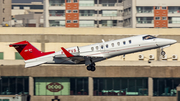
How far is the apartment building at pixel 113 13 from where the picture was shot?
95.0 m

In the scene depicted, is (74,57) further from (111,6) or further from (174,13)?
(111,6)

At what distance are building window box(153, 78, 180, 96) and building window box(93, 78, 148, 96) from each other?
2.09m

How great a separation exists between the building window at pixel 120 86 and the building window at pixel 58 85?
3.39 metres

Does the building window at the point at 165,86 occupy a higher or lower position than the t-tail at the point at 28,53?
lower

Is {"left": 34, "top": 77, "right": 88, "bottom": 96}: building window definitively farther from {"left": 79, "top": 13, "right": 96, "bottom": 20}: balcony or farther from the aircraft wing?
{"left": 79, "top": 13, "right": 96, "bottom": 20}: balcony

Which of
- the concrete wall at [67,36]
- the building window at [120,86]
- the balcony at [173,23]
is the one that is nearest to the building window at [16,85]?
the concrete wall at [67,36]

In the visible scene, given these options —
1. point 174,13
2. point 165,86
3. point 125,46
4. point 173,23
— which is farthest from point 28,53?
point 174,13

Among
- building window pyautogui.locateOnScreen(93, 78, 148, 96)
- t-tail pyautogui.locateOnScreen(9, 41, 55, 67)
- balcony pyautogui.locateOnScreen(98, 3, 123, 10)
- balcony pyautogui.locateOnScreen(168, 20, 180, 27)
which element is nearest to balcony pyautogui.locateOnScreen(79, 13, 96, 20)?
balcony pyautogui.locateOnScreen(98, 3, 123, 10)

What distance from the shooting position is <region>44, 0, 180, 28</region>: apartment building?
95000 millimetres

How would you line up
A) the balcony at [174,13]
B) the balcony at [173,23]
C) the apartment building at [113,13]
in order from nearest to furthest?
1. the apartment building at [113,13]
2. the balcony at [174,13]
3. the balcony at [173,23]

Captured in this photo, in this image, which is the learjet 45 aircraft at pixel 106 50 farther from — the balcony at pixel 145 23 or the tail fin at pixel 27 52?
the balcony at pixel 145 23

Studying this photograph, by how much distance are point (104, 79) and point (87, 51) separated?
28.2m

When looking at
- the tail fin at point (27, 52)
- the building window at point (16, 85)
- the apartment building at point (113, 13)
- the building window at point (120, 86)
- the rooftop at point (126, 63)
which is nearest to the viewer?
the tail fin at point (27, 52)

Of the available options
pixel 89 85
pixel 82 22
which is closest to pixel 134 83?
pixel 89 85
